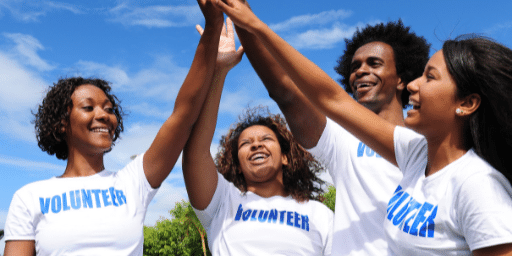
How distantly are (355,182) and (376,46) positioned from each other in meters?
1.84

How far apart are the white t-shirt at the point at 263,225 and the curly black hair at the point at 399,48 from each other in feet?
5.61

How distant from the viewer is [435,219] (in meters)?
2.12

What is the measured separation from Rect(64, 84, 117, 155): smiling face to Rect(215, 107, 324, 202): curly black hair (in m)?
1.41

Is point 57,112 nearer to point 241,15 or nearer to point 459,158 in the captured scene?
point 241,15

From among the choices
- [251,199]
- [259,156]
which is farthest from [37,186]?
[259,156]

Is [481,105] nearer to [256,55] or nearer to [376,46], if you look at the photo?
[256,55]

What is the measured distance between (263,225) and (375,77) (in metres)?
1.80

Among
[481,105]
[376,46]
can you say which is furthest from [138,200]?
[376,46]

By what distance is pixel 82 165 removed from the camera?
3439 mm

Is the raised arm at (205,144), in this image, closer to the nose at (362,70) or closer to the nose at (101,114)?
the nose at (101,114)

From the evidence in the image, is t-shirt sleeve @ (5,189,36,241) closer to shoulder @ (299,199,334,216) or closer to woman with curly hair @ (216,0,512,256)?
woman with curly hair @ (216,0,512,256)

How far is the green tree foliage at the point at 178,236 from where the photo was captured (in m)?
22.9

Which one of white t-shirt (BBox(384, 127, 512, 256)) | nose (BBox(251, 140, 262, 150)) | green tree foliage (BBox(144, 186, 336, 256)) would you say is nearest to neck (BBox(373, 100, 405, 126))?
nose (BBox(251, 140, 262, 150))

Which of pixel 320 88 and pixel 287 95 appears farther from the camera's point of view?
pixel 287 95
